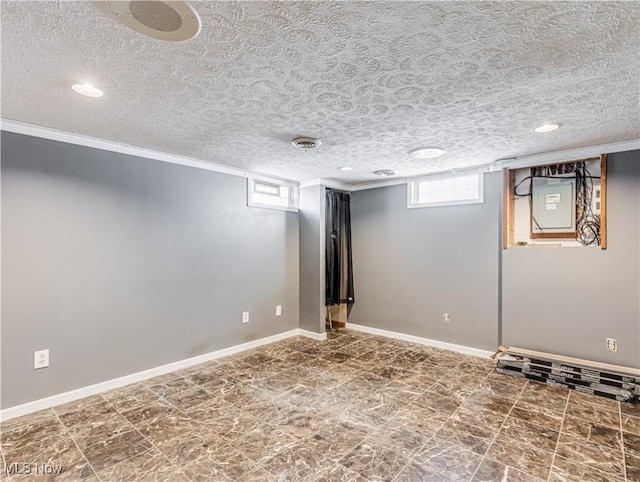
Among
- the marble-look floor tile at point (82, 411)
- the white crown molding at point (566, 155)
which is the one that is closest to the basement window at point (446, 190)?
the white crown molding at point (566, 155)

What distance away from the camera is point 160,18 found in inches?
51.1

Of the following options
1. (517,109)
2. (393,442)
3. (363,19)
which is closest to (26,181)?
(363,19)

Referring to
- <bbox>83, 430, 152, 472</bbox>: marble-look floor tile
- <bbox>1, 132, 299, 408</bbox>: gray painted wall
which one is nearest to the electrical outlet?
<bbox>1, 132, 299, 408</bbox>: gray painted wall

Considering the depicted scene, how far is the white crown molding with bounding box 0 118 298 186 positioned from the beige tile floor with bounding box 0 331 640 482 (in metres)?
2.21

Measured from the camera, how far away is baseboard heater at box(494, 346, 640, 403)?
2.76 m

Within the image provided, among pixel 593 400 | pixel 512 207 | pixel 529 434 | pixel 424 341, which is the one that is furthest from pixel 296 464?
pixel 512 207

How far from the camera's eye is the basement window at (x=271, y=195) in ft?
13.6

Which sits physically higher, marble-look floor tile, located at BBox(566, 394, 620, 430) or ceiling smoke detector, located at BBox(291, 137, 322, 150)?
ceiling smoke detector, located at BBox(291, 137, 322, 150)

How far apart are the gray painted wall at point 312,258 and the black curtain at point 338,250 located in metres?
0.35

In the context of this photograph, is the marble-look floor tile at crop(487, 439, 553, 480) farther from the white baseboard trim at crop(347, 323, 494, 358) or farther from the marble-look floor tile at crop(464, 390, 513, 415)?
the white baseboard trim at crop(347, 323, 494, 358)

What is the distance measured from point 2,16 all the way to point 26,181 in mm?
1680

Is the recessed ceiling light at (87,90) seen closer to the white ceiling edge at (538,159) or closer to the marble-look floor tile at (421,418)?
the white ceiling edge at (538,159)

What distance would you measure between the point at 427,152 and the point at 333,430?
→ 2.63 m

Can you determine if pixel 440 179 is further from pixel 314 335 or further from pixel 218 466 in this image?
pixel 218 466
